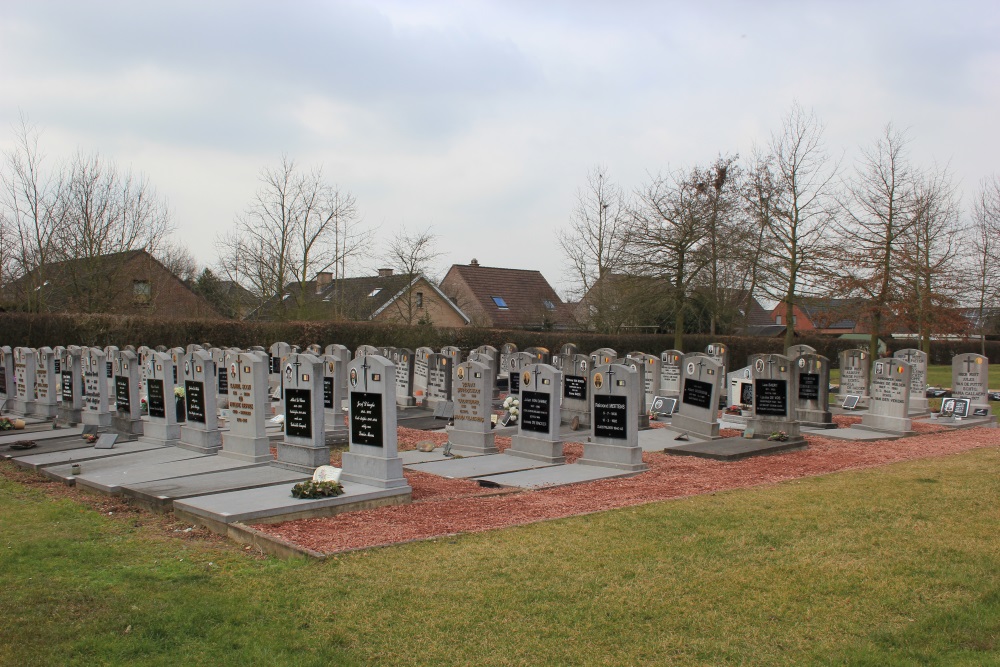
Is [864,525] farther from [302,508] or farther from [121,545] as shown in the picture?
[121,545]

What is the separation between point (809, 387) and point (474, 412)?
7.87m

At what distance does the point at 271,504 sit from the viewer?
7957mm

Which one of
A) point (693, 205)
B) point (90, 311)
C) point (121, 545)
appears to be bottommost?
point (121, 545)

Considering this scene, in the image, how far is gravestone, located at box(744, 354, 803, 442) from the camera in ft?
46.3

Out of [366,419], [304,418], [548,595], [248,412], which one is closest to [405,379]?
[248,412]

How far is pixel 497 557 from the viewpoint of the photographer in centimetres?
640

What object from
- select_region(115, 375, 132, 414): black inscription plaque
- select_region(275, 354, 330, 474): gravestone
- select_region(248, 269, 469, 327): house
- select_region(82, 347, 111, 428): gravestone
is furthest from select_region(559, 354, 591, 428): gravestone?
select_region(248, 269, 469, 327): house

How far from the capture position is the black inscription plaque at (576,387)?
16.0 metres

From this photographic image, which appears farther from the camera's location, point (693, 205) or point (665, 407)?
point (693, 205)

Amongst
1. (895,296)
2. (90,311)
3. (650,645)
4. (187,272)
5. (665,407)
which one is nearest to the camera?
(650,645)

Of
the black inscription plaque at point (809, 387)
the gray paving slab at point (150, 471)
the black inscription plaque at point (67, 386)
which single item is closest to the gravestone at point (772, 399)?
the black inscription plaque at point (809, 387)

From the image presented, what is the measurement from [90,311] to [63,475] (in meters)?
18.8

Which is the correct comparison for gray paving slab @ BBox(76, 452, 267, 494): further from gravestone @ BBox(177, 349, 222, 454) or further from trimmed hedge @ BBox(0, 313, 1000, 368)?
trimmed hedge @ BBox(0, 313, 1000, 368)

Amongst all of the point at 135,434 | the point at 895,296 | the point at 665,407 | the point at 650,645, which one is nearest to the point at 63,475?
the point at 135,434
